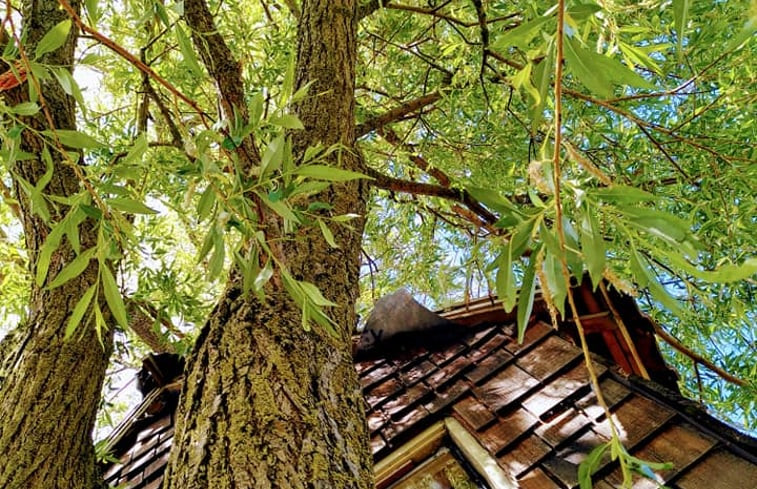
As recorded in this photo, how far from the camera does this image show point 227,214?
2.21ft

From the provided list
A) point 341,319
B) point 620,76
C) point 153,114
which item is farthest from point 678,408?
point 153,114

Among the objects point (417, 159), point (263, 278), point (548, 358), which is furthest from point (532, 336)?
point (263, 278)

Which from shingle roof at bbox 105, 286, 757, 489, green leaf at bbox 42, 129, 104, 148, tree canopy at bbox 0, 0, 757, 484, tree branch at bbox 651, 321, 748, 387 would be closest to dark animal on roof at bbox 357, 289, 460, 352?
shingle roof at bbox 105, 286, 757, 489

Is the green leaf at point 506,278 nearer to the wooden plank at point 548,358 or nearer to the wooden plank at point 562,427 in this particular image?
the wooden plank at point 562,427

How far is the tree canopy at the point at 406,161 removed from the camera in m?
0.57

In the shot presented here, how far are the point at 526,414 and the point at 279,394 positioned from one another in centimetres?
114

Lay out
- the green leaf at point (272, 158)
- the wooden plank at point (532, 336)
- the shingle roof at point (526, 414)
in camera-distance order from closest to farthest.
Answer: the green leaf at point (272, 158)
the shingle roof at point (526, 414)
the wooden plank at point (532, 336)

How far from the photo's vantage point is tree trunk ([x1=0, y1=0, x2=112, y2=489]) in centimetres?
106

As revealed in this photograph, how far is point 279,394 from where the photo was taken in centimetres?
75

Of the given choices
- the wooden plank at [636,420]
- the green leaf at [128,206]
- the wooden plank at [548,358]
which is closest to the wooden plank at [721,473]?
the wooden plank at [636,420]

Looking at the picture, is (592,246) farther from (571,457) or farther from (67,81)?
(571,457)

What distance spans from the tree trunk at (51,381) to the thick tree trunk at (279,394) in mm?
308

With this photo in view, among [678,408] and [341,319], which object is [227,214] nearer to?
[341,319]

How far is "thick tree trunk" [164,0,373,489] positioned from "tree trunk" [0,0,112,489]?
31 cm
